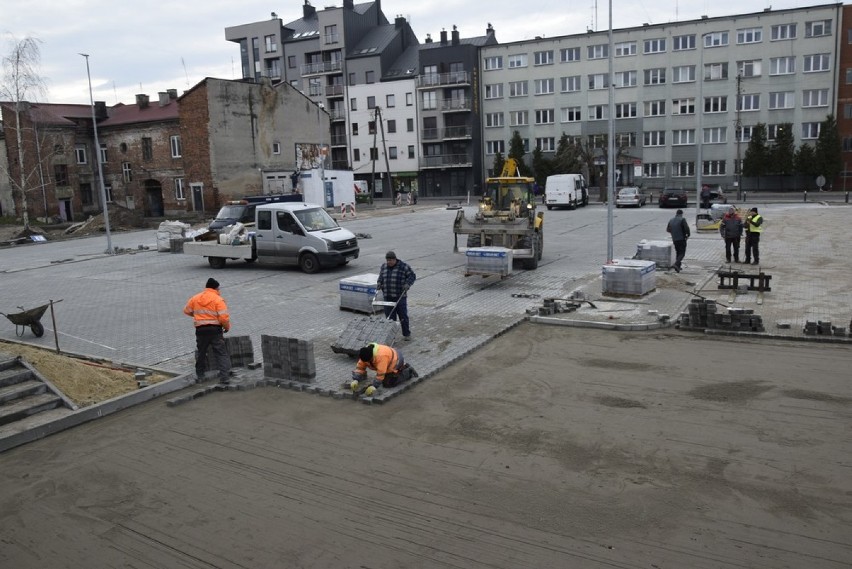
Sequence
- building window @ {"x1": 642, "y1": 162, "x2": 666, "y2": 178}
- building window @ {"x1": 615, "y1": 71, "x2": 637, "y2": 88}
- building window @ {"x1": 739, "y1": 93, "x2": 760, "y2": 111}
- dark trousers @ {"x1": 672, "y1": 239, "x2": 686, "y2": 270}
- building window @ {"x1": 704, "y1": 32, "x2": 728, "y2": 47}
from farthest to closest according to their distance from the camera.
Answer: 1. building window @ {"x1": 615, "y1": 71, "x2": 637, "y2": 88}
2. building window @ {"x1": 642, "y1": 162, "x2": 666, "y2": 178}
3. building window @ {"x1": 704, "y1": 32, "x2": 728, "y2": 47}
4. building window @ {"x1": 739, "y1": 93, "x2": 760, "y2": 111}
5. dark trousers @ {"x1": 672, "y1": 239, "x2": 686, "y2": 270}

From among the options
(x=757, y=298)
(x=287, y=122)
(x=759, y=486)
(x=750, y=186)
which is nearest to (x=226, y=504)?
(x=759, y=486)

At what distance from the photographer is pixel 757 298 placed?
14.9 m

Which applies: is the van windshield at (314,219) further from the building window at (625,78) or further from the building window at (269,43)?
the building window at (269,43)

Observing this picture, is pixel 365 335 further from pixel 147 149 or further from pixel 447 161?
pixel 447 161

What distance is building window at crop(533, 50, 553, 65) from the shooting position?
66375mm

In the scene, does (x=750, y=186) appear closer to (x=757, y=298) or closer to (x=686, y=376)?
(x=757, y=298)

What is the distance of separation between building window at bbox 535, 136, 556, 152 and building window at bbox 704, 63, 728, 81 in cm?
1520

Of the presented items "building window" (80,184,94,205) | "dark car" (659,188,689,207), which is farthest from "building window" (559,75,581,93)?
"building window" (80,184,94,205)

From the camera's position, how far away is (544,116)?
67.9m

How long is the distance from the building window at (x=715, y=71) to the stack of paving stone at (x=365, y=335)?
58.9m

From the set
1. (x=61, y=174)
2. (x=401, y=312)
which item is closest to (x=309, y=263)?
(x=401, y=312)

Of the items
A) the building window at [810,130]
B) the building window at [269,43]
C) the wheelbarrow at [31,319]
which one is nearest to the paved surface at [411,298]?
the wheelbarrow at [31,319]

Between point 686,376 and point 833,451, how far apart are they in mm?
2800

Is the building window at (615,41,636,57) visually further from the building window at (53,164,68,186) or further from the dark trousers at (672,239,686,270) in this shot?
the dark trousers at (672,239,686,270)
